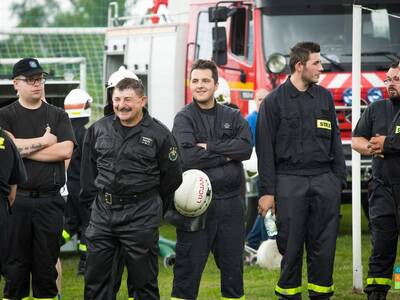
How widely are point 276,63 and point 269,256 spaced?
2.98 m

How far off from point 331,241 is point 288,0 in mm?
5794

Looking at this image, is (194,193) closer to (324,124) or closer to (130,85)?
(130,85)

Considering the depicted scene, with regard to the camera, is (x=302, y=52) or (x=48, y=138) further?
(x=302, y=52)

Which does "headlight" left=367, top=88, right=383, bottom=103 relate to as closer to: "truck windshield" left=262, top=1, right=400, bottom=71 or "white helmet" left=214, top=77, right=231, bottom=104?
"truck windshield" left=262, top=1, right=400, bottom=71

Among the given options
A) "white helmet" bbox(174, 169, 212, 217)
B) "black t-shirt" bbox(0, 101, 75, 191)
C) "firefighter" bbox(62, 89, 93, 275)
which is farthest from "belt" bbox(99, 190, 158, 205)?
"firefighter" bbox(62, 89, 93, 275)

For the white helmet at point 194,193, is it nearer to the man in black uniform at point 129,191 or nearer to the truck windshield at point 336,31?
the man in black uniform at point 129,191

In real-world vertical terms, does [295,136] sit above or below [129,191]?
above

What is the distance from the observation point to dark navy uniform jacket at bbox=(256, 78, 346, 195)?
867 centimetres

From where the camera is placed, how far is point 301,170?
28.5 feet

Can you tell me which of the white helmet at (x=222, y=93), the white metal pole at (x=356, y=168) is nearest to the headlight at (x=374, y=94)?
the white helmet at (x=222, y=93)

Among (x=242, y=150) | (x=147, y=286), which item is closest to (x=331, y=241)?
(x=242, y=150)

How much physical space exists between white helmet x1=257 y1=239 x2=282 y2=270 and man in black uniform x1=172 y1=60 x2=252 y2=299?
10.0 feet

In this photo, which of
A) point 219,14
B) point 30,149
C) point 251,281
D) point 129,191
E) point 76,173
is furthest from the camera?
point 219,14

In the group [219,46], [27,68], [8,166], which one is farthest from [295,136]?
[219,46]
